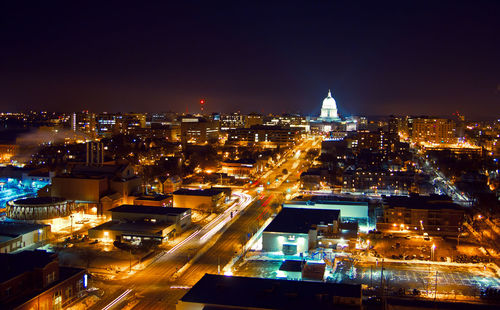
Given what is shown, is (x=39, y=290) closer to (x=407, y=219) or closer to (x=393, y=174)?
(x=407, y=219)

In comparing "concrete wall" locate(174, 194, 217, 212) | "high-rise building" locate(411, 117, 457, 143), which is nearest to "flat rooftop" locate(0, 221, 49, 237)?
"concrete wall" locate(174, 194, 217, 212)

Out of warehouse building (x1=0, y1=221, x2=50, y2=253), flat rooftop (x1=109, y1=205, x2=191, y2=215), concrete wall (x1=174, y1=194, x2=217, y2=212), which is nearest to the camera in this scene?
warehouse building (x1=0, y1=221, x2=50, y2=253)

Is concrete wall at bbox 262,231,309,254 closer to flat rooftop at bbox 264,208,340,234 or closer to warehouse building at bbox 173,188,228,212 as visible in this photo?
flat rooftop at bbox 264,208,340,234

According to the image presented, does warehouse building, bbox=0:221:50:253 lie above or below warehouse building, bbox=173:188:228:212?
below

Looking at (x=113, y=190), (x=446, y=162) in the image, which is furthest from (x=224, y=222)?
(x=446, y=162)

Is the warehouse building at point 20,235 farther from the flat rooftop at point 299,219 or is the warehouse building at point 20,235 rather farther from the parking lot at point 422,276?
the parking lot at point 422,276

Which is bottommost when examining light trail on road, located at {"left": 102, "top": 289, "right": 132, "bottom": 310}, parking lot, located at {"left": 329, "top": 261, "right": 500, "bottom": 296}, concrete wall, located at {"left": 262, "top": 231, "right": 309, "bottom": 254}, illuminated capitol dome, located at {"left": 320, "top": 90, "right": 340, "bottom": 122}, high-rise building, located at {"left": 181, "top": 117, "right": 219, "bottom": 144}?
light trail on road, located at {"left": 102, "top": 289, "right": 132, "bottom": 310}
